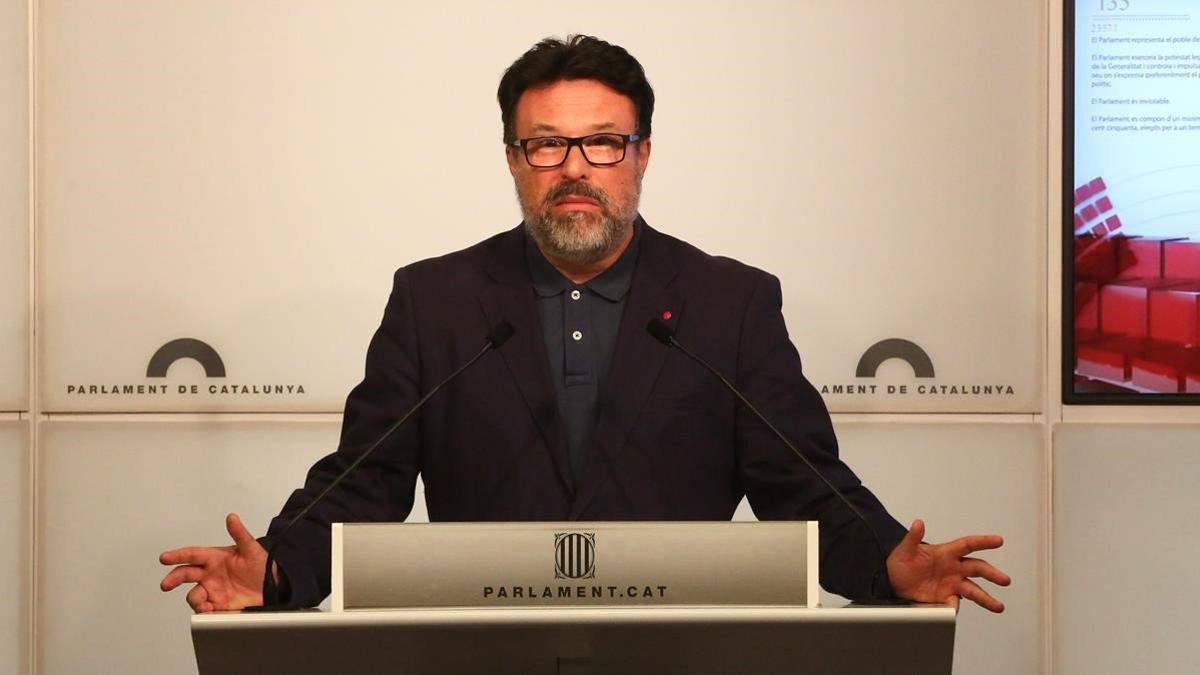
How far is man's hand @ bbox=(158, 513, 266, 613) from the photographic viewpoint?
1909 mm

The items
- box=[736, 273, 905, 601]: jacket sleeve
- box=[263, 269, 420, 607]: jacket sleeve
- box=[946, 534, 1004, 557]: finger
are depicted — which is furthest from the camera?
box=[263, 269, 420, 607]: jacket sleeve

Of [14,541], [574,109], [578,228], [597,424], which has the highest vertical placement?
[574,109]

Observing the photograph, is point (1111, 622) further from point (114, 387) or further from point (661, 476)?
point (114, 387)

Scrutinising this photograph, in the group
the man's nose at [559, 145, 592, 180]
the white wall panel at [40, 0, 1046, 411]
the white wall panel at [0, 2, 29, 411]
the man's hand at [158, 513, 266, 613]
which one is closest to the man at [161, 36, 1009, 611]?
the man's nose at [559, 145, 592, 180]

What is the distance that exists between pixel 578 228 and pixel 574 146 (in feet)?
0.53

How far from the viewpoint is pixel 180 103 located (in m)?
3.31

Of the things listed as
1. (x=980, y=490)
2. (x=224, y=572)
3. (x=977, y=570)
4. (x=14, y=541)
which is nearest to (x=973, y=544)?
(x=977, y=570)

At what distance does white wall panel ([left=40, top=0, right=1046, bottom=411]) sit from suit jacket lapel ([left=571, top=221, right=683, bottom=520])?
72cm

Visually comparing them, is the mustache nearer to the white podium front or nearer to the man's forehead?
the man's forehead

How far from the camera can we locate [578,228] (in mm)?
2607

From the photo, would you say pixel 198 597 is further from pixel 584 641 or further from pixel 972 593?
pixel 972 593

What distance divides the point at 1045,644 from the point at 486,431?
1.66 metres

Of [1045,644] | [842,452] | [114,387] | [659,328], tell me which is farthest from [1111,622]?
[114,387]

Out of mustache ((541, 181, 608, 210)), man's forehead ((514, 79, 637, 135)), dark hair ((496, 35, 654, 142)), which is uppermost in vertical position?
dark hair ((496, 35, 654, 142))
